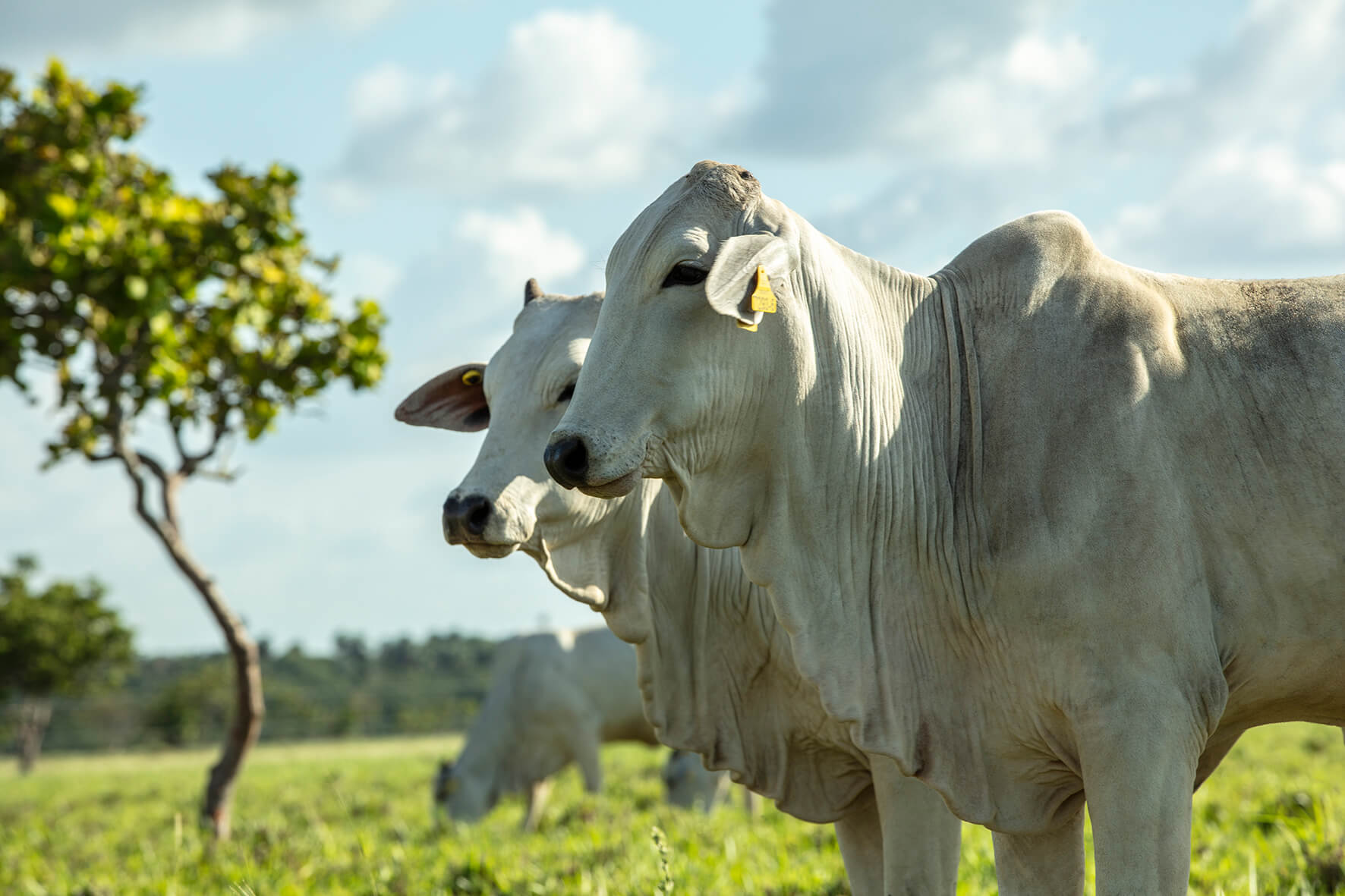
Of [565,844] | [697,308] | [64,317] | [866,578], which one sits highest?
[64,317]

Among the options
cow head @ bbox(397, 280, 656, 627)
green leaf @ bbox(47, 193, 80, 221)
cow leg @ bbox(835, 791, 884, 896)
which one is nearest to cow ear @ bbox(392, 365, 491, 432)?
cow head @ bbox(397, 280, 656, 627)

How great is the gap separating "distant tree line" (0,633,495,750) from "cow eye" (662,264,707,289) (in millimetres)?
20547

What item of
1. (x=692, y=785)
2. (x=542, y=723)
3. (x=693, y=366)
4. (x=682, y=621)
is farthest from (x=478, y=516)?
(x=542, y=723)

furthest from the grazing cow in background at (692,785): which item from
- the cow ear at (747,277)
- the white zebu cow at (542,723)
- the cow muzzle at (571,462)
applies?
the cow ear at (747,277)

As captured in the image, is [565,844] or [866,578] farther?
[565,844]

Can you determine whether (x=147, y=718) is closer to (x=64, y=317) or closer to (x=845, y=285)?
(x=64, y=317)

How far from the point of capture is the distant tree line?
30.2 m

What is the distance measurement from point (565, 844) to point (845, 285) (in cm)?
480

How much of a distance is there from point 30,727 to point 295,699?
34.6 feet

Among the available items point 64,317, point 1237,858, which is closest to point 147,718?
point 64,317

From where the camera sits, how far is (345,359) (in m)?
8.03

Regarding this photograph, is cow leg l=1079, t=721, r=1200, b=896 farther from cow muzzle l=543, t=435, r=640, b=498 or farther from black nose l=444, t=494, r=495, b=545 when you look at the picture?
black nose l=444, t=494, r=495, b=545

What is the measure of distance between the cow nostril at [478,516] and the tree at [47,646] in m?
26.7

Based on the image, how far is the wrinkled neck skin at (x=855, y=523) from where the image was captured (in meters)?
2.54
